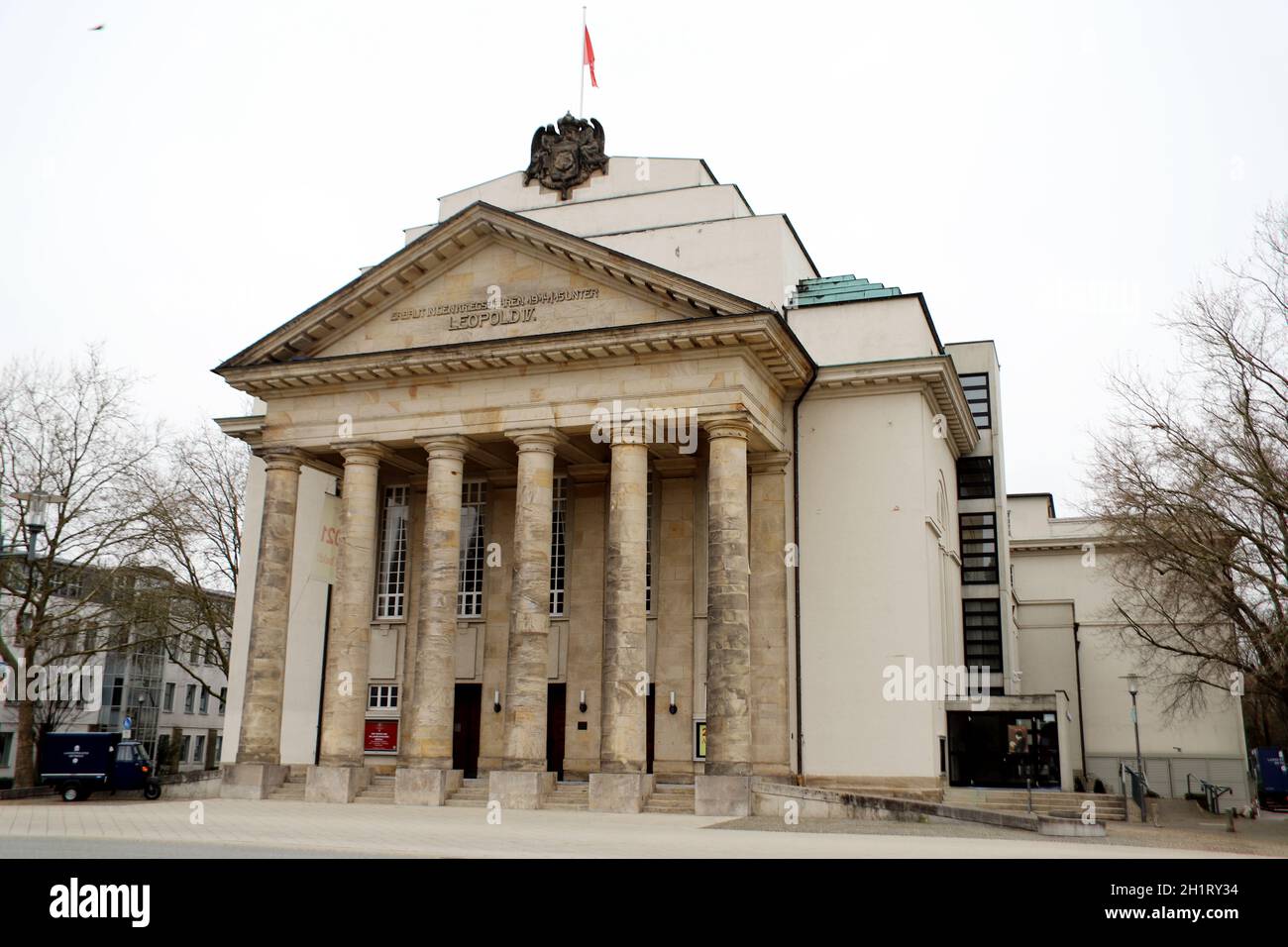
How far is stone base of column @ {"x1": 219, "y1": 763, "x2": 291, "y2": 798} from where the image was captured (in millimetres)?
28469

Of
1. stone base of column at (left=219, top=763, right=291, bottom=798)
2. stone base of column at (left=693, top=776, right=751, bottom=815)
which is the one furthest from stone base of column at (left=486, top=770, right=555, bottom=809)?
stone base of column at (left=219, top=763, right=291, bottom=798)

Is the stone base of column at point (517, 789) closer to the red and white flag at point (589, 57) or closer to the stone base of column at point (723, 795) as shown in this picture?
the stone base of column at point (723, 795)

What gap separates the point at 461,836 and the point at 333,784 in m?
10.5

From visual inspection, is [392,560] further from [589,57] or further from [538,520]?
[589,57]

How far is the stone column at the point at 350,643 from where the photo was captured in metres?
28.0

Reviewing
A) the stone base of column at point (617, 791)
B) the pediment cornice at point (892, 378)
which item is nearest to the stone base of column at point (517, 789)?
the stone base of column at point (617, 791)

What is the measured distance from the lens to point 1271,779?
50.6 meters

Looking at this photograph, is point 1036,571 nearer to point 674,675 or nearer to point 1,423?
point 674,675

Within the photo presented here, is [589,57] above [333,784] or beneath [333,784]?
above

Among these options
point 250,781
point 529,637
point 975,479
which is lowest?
point 250,781

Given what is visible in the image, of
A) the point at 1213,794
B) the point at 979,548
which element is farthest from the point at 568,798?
the point at 1213,794

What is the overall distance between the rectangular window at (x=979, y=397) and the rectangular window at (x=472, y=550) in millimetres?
17650

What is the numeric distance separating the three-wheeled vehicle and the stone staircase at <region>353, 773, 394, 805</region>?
8.29 meters

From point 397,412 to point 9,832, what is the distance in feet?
47.9
